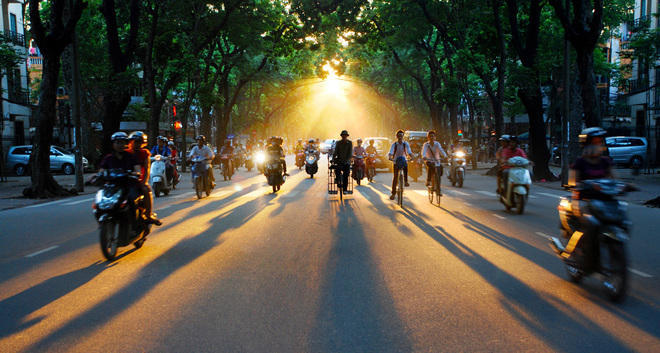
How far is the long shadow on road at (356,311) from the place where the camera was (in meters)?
4.29

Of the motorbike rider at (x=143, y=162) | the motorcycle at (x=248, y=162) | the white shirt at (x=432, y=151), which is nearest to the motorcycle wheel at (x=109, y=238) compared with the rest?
the motorbike rider at (x=143, y=162)

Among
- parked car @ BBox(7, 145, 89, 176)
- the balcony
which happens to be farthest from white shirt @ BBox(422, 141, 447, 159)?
the balcony

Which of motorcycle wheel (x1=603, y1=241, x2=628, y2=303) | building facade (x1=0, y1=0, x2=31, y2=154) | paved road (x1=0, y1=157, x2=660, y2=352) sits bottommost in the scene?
paved road (x1=0, y1=157, x2=660, y2=352)

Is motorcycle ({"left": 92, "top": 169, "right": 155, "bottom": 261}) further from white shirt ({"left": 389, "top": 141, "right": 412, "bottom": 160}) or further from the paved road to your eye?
white shirt ({"left": 389, "top": 141, "right": 412, "bottom": 160})

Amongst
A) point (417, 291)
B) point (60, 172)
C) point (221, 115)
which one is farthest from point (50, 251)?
point (221, 115)

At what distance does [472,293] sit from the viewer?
5715mm

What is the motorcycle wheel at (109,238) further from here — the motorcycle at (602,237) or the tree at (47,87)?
the tree at (47,87)

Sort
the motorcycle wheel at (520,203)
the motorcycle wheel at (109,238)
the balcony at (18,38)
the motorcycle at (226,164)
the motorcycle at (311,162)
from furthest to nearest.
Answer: the balcony at (18,38), the motorcycle at (311,162), the motorcycle at (226,164), the motorcycle wheel at (520,203), the motorcycle wheel at (109,238)

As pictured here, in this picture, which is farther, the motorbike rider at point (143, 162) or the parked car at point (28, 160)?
the parked car at point (28, 160)

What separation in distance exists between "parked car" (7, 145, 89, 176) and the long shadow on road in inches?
1152

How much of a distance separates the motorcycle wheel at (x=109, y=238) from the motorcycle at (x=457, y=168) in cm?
1457

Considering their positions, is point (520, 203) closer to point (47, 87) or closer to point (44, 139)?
point (44, 139)

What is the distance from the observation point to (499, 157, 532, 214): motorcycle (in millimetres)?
12594

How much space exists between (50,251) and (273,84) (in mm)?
47702
